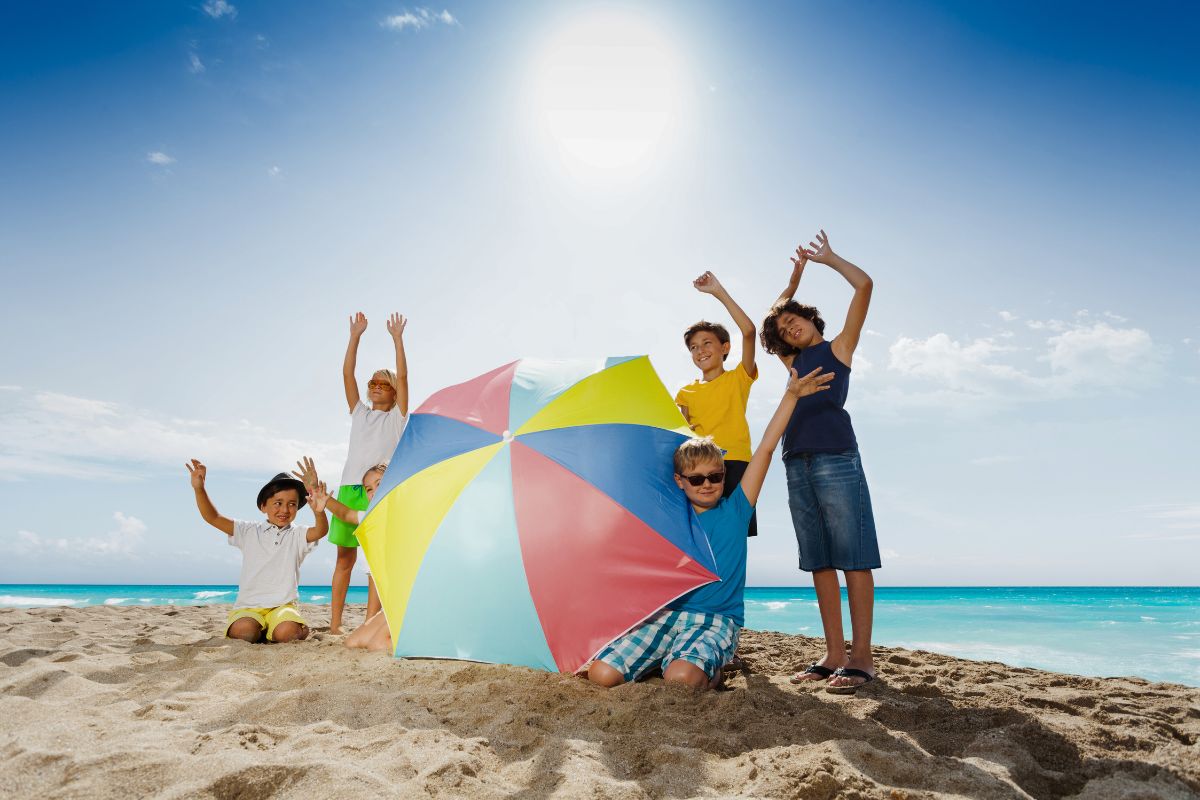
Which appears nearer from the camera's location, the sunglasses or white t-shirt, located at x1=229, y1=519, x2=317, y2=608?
the sunglasses

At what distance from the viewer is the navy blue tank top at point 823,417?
4039 mm

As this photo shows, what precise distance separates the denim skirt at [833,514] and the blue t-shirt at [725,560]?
1.63 ft

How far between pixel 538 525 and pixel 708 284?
98.9 inches

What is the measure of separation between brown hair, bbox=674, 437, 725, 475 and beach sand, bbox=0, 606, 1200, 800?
1137 mm

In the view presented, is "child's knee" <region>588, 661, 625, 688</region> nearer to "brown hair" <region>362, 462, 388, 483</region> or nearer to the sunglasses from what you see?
the sunglasses

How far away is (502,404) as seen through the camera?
12.8 ft

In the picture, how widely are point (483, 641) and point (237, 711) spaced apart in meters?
1.14

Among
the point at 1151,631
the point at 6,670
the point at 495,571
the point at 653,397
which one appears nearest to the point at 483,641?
the point at 495,571

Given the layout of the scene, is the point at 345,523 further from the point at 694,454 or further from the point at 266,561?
the point at 694,454

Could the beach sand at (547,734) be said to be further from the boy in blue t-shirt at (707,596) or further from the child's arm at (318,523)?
the child's arm at (318,523)

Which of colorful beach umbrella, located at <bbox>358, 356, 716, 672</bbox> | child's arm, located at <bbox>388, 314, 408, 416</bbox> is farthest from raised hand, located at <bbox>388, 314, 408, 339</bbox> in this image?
colorful beach umbrella, located at <bbox>358, 356, 716, 672</bbox>

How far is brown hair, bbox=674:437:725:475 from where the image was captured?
368 cm

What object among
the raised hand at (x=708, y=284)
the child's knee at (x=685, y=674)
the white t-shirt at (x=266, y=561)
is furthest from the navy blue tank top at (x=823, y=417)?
the white t-shirt at (x=266, y=561)

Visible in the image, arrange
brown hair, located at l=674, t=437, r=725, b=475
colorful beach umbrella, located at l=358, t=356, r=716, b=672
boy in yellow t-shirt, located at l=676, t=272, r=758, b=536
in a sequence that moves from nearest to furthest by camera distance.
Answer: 1. colorful beach umbrella, located at l=358, t=356, r=716, b=672
2. brown hair, located at l=674, t=437, r=725, b=475
3. boy in yellow t-shirt, located at l=676, t=272, r=758, b=536
